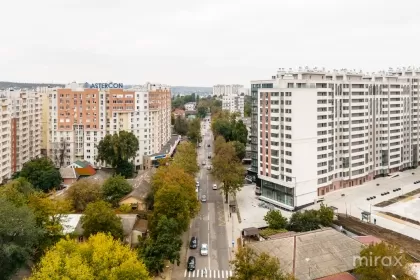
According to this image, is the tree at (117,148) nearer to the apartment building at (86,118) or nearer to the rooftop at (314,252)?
the apartment building at (86,118)

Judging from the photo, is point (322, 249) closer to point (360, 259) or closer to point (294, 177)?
point (360, 259)

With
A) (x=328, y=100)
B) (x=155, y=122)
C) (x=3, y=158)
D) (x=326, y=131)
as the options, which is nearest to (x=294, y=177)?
(x=326, y=131)

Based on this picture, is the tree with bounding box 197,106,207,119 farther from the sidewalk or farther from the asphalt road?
the sidewalk

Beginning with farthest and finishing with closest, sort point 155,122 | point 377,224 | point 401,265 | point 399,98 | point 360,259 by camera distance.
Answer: point 155,122, point 399,98, point 377,224, point 360,259, point 401,265

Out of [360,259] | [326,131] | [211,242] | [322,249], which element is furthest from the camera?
[326,131]

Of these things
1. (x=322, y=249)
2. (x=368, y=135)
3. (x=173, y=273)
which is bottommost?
(x=173, y=273)

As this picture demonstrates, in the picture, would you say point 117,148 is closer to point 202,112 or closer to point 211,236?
point 211,236

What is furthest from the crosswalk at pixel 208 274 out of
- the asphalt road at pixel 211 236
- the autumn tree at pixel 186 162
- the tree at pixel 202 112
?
the tree at pixel 202 112
